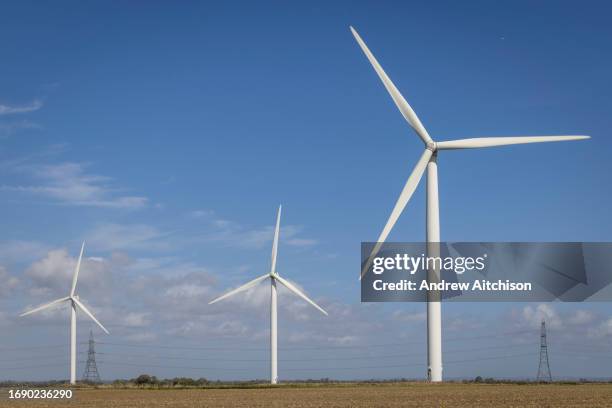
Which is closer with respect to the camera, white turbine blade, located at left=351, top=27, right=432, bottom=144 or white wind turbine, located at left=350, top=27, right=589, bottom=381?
white wind turbine, located at left=350, top=27, right=589, bottom=381

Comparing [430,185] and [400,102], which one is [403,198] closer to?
[430,185]

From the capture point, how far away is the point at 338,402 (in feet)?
189

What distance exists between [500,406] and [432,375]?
91.3ft

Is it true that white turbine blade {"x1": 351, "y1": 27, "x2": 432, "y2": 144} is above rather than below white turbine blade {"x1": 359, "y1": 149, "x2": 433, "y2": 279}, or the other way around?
above

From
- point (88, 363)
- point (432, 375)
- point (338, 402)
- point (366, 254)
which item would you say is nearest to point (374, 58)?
point (366, 254)

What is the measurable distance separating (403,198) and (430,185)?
3070 mm

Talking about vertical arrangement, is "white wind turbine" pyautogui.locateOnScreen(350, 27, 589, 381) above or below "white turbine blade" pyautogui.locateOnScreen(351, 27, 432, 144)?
below

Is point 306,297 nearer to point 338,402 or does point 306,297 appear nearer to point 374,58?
point 374,58

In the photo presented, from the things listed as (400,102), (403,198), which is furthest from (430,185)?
(400,102)

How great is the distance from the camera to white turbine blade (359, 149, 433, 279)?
244 ft

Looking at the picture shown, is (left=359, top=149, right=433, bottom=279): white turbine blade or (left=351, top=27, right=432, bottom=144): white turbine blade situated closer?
(left=359, top=149, right=433, bottom=279): white turbine blade

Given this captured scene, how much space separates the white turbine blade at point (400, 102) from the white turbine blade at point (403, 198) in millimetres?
1881

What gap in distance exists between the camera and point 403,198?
78.3m

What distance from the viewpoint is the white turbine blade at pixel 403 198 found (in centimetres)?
7424
